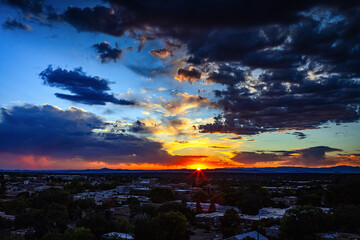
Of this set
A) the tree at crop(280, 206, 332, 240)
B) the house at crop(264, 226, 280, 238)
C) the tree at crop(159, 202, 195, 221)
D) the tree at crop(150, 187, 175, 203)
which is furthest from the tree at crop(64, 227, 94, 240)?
the tree at crop(150, 187, 175, 203)

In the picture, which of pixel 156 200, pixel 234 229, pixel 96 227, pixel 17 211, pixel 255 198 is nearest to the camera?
pixel 96 227

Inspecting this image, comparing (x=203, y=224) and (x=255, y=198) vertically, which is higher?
(x=255, y=198)

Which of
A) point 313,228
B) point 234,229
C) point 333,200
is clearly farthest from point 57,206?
point 333,200

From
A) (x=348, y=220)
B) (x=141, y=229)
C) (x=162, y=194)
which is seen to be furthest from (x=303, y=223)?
(x=162, y=194)

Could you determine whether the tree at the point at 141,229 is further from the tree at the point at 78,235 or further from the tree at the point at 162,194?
the tree at the point at 162,194

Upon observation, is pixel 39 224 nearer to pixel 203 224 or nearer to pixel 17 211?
pixel 17 211

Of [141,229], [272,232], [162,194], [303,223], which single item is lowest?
[272,232]

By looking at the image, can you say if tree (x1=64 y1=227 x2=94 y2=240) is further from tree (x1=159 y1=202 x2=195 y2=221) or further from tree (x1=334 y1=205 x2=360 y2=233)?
tree (x1=334 y1=205 x2=360 y2=233)

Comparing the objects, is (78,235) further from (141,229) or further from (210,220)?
(210,220)

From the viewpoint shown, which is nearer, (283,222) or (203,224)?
(283,222)

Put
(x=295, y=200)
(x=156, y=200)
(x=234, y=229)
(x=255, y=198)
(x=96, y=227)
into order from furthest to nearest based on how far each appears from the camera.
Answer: (x=295, y=200), (x=156, y=200), (x=255, y=198), (x=234, y=229), (x=96, y=227)
